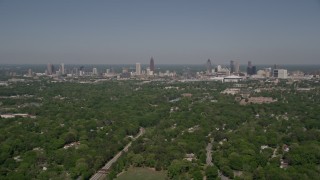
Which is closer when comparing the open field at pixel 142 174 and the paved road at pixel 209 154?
the open field at pixel 142 174

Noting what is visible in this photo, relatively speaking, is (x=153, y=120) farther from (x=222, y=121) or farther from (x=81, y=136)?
(x=81, y=136)

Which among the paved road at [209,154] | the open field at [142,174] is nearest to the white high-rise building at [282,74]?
the paved road at [209,154]

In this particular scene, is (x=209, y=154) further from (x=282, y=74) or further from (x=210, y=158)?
(x=282, y=74)

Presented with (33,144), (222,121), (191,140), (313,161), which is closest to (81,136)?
(33,144)

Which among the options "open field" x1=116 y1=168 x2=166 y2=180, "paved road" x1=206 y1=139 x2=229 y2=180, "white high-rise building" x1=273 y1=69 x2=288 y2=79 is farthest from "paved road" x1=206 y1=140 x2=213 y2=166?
"white high-rise building" x1=273 y1=69 x2=288 y2=79

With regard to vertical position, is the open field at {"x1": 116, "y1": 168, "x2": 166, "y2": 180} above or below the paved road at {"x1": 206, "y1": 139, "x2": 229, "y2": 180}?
below

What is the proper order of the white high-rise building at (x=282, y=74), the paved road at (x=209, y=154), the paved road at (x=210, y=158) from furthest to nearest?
the white high-rise building at (x=282, y=74) → the paved road at (x=209, y=154) → the paved road at (x=210, y=158)

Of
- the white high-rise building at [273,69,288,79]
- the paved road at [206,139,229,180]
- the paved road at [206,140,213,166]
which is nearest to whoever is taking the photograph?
the paved road at [206,139,229,180]

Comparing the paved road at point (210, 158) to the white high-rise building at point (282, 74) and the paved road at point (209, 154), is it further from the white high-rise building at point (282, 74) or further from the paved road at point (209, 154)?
the white high-rise building at point (282, 74)

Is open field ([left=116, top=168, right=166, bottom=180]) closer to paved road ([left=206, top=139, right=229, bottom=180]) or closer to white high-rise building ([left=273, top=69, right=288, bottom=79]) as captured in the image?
paved road ([left=206, top=139, right=229, bottom=180])
